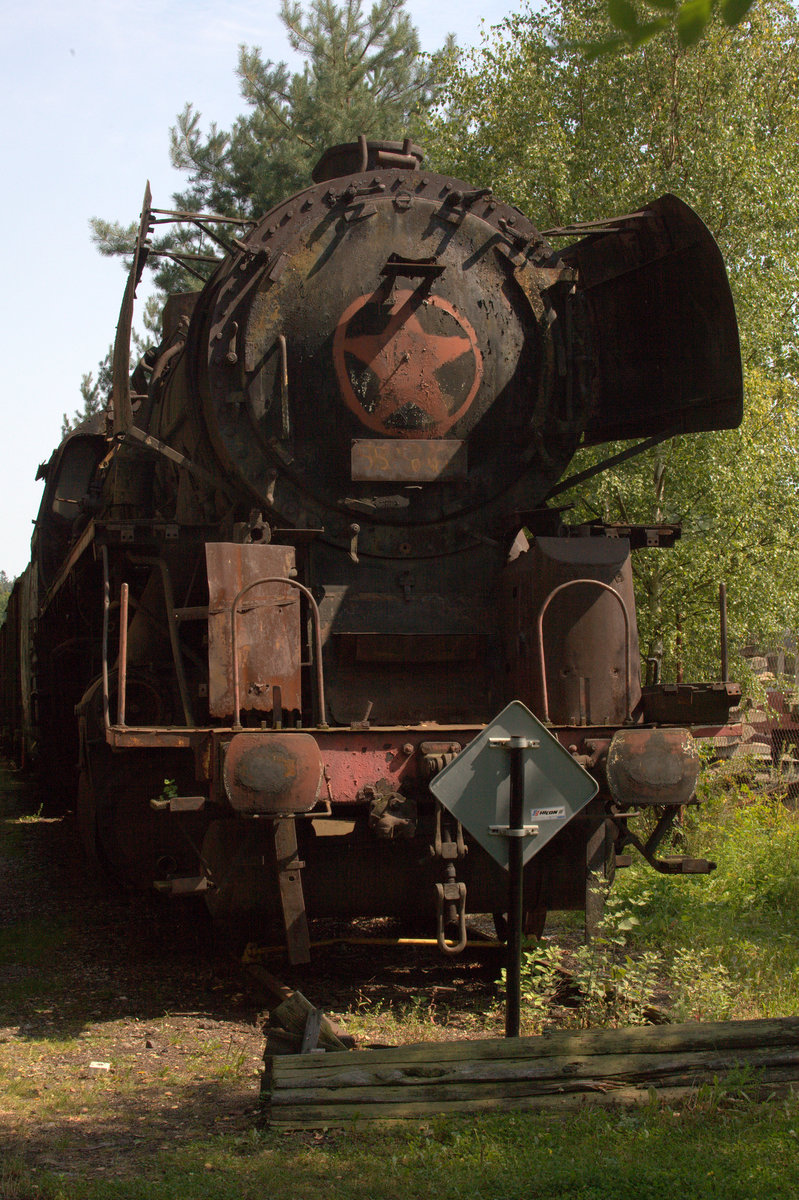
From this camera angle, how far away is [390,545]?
6297 mm

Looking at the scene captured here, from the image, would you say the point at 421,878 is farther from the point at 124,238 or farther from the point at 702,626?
the point at 124,238

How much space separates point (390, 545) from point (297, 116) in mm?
18399

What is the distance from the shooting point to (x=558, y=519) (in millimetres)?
6492

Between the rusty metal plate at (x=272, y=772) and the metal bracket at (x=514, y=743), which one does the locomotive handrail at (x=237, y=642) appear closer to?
the rusty metal plate at (x=272, y=772)

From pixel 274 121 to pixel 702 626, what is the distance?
15232mm

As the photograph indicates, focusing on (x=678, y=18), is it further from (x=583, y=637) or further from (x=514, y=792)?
(x=583, y=637)

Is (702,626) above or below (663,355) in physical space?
below

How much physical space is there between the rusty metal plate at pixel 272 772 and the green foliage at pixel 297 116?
17.8 metres

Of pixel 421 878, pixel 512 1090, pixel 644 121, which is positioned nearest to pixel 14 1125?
pixel 512 1090

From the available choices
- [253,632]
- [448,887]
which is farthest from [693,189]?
[448,887]

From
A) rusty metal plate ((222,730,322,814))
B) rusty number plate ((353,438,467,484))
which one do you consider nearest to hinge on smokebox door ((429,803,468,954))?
rusty metal plate ((222,730,322,814))

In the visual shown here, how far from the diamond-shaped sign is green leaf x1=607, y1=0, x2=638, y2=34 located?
9.07ft

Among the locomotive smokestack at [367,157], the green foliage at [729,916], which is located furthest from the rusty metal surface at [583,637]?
the locomotive smokestack at [367,157]

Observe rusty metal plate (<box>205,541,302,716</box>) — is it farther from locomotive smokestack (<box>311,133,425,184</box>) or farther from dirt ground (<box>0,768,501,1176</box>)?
locomotive smokestack (<box>311,133,425,184</box>)
